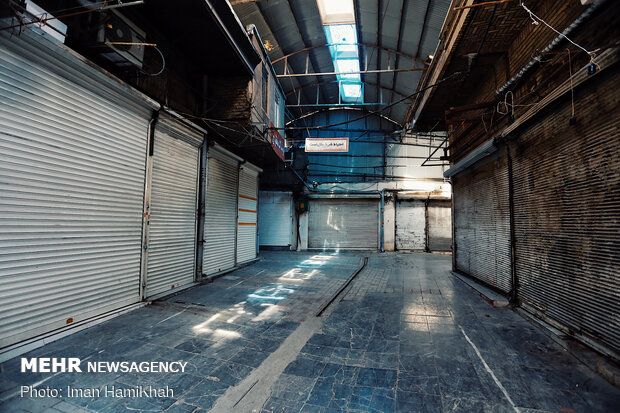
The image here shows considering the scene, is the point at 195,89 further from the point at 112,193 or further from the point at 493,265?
the point at 493,265

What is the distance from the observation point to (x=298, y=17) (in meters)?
11.0

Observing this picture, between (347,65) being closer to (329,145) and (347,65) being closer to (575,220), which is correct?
(329,145)

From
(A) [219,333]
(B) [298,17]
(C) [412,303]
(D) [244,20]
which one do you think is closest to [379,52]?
(B) [298,17]

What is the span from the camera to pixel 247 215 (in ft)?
40.1

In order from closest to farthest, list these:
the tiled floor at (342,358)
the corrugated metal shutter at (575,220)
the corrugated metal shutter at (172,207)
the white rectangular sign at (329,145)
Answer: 1. the tiled floor at (342,358)
2. the corrugated metal shutter at (575,220)
3. the corrugated metal shutter at (172,207)
4. the white rectangular sign at (329,145)

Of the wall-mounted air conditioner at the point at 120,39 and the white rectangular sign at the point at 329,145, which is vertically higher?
the wall-mounted air conditioner at the point at 120,39

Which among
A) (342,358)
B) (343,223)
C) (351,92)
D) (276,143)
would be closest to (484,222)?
(342,358)

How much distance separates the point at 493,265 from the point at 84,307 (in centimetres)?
976

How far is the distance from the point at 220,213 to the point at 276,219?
9331 mm

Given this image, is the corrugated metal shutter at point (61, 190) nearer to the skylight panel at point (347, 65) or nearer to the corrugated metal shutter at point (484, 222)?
the corrugated metal shutter at point (484, 222)

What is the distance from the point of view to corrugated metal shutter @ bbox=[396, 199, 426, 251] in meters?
18.7

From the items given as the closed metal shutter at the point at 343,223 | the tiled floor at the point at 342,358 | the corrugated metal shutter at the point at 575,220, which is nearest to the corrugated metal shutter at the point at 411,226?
the closed metal shutter at the point at 343,223

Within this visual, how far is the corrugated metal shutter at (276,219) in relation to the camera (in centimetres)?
1892

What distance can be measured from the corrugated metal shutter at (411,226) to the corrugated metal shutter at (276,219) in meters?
8.10
